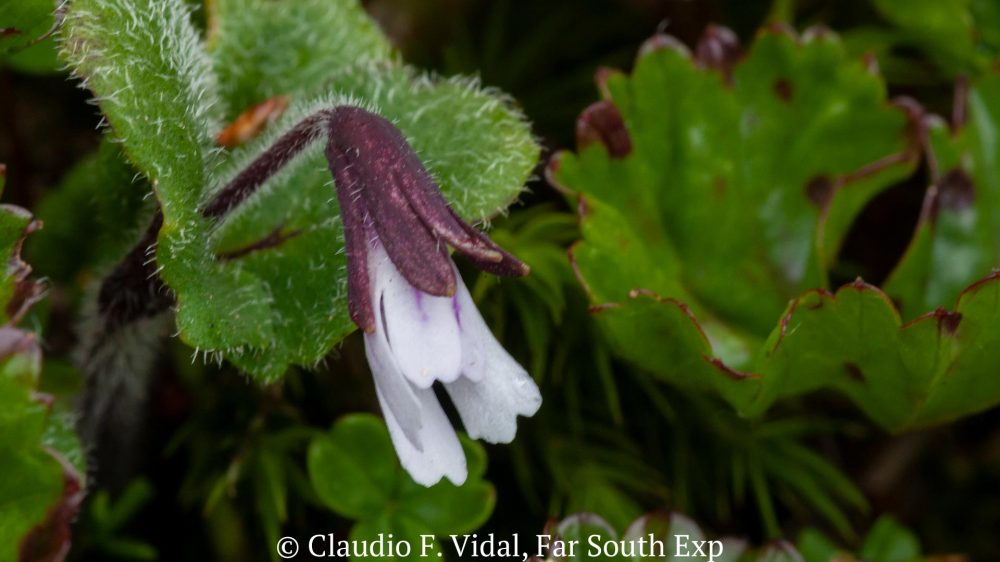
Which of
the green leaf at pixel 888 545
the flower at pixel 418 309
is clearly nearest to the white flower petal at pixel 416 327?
the flower at pixel 418 309

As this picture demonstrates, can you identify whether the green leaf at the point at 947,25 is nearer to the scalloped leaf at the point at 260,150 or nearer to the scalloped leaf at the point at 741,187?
the scalloped leaf at the point at 741,187

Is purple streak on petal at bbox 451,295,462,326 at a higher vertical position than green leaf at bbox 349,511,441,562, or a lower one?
higher

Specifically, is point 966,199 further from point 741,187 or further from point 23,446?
point 23,446

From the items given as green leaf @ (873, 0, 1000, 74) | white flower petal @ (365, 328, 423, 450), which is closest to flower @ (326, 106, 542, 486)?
white flower petal @ (365, 328, 423, 450)

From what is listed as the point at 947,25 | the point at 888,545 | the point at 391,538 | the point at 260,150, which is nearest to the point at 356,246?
the point at 260,150

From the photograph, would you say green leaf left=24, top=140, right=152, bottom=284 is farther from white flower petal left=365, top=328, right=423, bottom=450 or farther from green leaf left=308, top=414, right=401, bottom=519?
white flower petal left=365, top=328, right=423, bottom=450
